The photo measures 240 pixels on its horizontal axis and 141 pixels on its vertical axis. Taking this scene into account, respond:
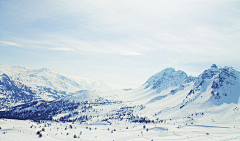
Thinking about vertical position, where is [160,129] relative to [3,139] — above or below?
below

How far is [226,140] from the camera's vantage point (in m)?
110

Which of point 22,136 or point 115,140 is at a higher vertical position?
point 22,136

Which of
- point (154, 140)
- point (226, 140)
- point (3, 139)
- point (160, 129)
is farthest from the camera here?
point (160, 129)

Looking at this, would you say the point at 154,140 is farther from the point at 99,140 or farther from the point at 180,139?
the point at 99,140

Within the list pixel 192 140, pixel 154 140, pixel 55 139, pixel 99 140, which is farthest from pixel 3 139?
pixel 192 140

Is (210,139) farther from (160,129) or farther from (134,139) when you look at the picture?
(134,139)

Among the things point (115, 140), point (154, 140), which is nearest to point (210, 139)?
point (154, 140)

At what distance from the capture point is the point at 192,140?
11675cm

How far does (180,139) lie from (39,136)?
375 feet

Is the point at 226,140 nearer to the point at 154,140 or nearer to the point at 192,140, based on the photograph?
the point at 192,140

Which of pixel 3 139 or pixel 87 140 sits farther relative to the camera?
pixel 87 140

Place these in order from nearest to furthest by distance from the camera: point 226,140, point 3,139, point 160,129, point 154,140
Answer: point 3,139 → point 226,140 → point 154,140 → point 160,129

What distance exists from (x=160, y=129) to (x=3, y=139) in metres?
142

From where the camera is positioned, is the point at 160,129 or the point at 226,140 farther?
the point at 160,129
